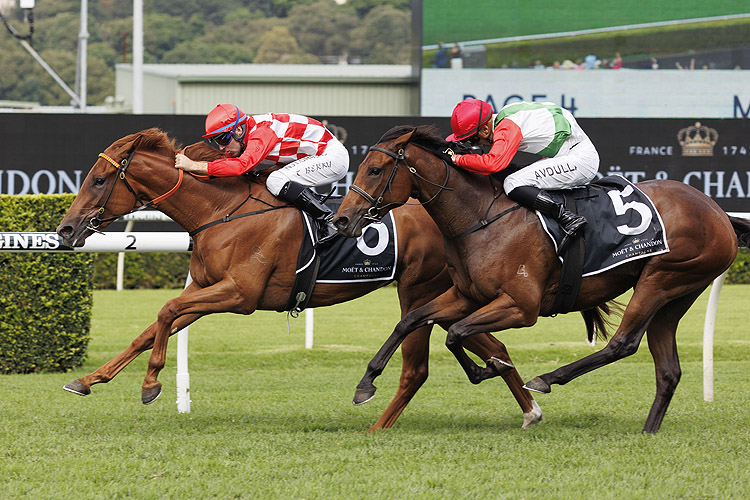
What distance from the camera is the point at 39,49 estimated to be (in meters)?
63.8

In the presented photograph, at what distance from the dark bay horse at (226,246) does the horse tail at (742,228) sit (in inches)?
55.4

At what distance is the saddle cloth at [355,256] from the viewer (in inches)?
206

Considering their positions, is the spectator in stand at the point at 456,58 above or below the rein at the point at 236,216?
above

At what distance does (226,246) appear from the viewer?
5109 mm

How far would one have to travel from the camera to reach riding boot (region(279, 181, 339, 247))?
5.21 meters

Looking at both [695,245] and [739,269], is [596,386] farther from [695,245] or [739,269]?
[739,269]

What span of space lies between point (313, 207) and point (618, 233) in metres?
1.55

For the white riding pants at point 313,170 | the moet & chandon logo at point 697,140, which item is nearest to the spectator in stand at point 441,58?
the moet & chandon logo at point 697,140

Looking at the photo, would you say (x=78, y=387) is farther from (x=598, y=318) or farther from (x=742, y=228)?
(x=742, y=228)

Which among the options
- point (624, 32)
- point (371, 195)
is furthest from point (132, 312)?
point (624, 32)

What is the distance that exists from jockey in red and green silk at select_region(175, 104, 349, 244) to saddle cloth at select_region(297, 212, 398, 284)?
70 mm

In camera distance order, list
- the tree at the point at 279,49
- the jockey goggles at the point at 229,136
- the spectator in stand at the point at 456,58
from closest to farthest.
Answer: the jockey goggles at the point at 229,136
the spectator in stand at the point at 456,58
the tree at the point at 279,49

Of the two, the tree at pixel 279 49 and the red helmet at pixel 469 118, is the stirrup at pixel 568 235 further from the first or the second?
the tree at pixel 279 49

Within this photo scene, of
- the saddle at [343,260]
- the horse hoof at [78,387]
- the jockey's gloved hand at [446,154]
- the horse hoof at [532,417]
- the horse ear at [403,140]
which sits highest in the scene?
the horse ear at [403,140]
